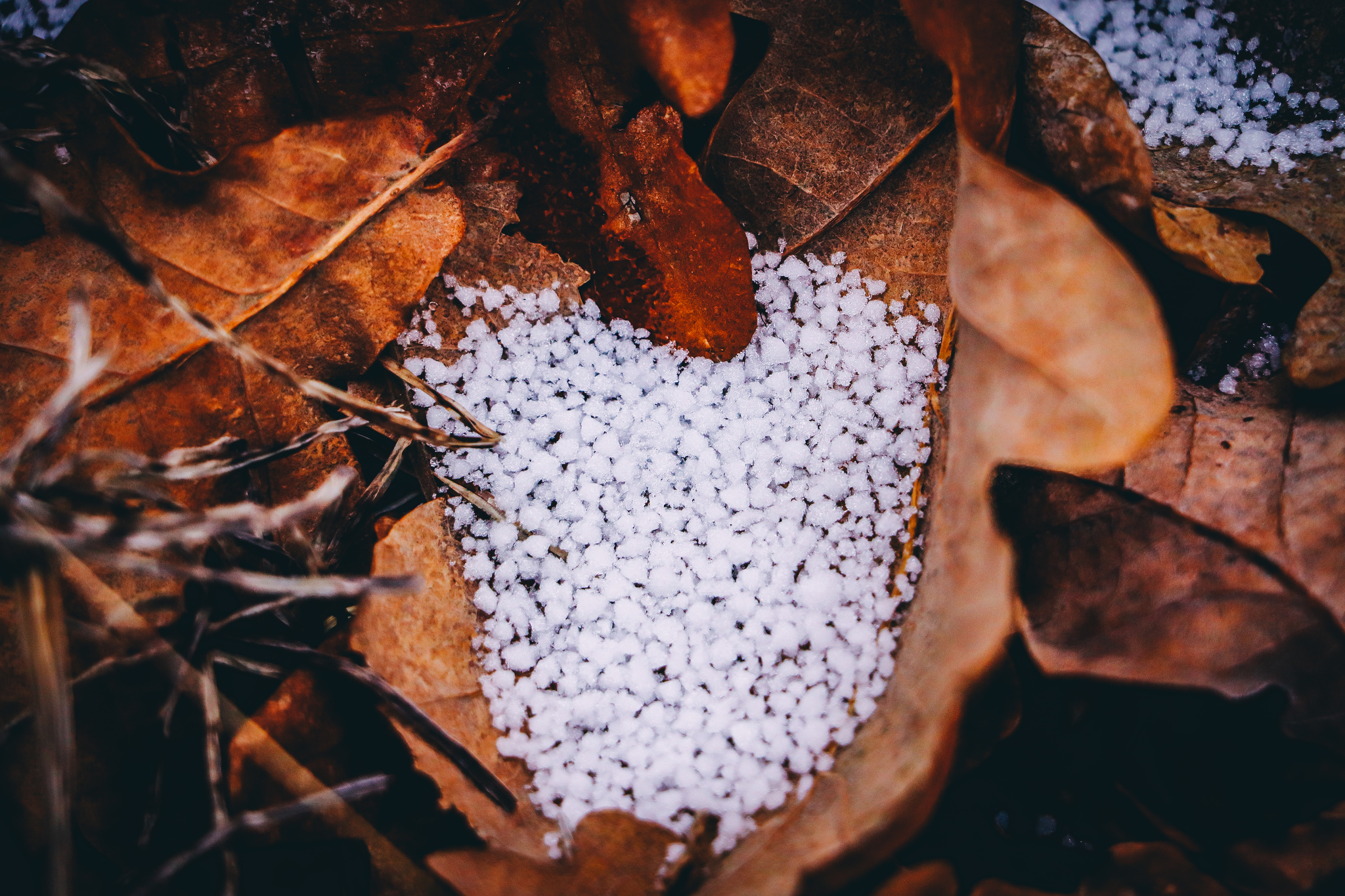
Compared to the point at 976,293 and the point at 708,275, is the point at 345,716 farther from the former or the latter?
the point at 976,293

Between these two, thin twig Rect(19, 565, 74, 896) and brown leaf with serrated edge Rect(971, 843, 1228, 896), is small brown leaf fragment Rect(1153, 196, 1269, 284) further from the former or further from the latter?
thin twig Rect(19, 565, 74, 896)

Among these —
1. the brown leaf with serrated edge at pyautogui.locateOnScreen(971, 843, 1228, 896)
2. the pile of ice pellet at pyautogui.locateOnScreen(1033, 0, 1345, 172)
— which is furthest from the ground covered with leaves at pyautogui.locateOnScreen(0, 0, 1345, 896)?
the pile of ice pellet at pyautogui.locateOnScreen(1033, 0, 1345, 172)

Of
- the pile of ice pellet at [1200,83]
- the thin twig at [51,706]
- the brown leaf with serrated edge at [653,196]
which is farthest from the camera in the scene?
the pile of ice pellet at [1200,83]

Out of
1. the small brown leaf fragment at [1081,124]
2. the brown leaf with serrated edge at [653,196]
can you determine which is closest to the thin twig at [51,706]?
the brown leaf with serrated edge at [653,196]

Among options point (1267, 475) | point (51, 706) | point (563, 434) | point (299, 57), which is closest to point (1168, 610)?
point (1267, 475)

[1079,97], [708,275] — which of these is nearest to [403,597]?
[708,275]

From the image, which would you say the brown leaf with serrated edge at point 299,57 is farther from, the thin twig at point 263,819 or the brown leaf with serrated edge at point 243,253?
the thin twig at point 263,819
